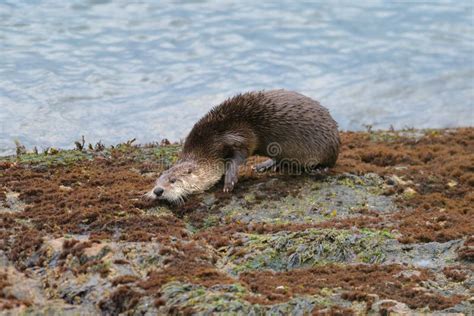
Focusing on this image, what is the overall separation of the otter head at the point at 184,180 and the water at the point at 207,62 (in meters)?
6.38

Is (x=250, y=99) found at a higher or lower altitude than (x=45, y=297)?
higher

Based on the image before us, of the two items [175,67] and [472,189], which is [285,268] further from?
[175,67]

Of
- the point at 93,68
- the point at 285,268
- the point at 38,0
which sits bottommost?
the point at 285,268

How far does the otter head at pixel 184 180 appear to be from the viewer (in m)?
9.51

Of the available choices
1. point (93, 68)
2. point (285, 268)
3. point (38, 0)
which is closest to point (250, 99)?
point (285, 268)

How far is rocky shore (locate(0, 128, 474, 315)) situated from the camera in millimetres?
6801

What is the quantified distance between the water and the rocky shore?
674cm

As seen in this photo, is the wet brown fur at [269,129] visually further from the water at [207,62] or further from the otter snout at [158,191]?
the water at [207,62]

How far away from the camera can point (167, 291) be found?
6820 millimetres

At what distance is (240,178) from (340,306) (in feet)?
13.6

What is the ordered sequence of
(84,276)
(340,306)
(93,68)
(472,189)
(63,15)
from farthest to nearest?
(63,15) < (93,68) < (472,189) < (84,276) < (340,306)

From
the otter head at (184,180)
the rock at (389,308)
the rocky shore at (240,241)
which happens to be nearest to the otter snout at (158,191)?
the otter head at (184,180)

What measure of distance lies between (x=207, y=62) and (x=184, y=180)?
1187cm

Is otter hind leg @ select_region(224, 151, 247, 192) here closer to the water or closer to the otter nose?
the otter nose
